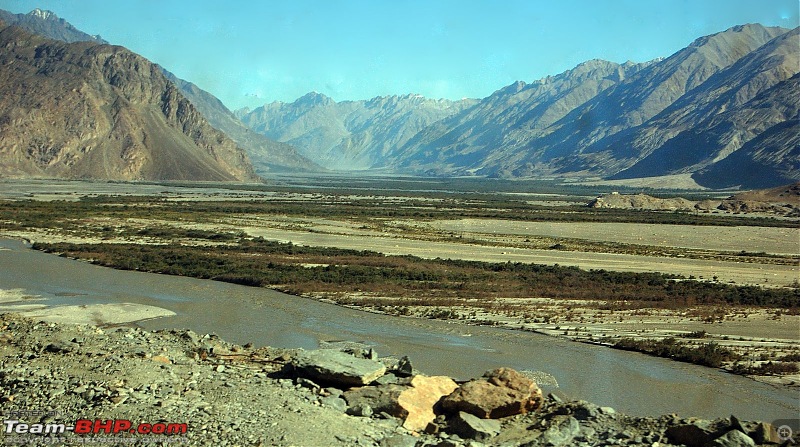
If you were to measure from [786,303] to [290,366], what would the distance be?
23208 millimetres

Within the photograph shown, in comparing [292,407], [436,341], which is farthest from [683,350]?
[292,407]

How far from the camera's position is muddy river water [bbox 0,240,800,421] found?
17609 millimetres

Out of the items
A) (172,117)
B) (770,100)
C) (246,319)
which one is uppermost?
(770,100)

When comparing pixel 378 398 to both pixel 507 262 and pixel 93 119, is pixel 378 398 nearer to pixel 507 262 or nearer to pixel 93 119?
pixel 507 262

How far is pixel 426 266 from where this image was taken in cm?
4119

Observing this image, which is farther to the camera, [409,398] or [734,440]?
[409,398]

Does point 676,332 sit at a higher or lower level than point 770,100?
lower

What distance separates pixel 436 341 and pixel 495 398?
8619 millimetres

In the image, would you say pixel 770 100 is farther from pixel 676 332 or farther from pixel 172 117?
pixel 676 332

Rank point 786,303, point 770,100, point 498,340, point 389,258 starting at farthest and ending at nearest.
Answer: point 770,100 → point 389,258 → point 786,303 → point 498,340

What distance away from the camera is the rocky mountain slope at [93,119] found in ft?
502

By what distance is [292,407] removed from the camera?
14.2 m

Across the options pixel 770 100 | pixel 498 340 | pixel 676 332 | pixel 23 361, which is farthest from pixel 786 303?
pixel 770 100

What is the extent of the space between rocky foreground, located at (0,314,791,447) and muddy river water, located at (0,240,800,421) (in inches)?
122
